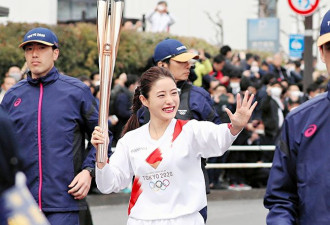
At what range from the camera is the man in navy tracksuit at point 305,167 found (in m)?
3.82

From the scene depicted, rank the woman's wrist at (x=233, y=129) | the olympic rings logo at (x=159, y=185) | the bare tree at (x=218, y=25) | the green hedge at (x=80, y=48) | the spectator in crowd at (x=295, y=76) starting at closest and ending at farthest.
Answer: the woman's wrist at (x=233, y=129) < the olympic rings logo at (x=159, y=185) < the green hedge at (x=80, y=48) < the spectator in crowd at (x=295, y=76) < the bare tree at (x=218, y=25)

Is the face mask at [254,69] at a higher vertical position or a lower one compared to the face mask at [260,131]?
higher

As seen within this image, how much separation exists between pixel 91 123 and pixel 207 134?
3.65ft

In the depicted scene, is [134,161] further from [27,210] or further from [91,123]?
[27,210]

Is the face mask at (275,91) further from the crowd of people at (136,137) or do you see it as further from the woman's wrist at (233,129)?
the woman's wrist at (233,129)

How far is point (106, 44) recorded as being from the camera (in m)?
5.41

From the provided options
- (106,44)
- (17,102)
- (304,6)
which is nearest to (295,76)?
(304,6)

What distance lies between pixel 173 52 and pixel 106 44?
149cm

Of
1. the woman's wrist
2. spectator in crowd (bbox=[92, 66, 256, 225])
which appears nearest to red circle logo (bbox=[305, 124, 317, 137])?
the woman's wrist

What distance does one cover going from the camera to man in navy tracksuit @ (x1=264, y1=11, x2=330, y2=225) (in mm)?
3824

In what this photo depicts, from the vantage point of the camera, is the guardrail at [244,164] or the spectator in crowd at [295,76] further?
the spectator in crowd at [295,76]

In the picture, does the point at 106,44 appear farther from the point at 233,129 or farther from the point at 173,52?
the point at 173,52

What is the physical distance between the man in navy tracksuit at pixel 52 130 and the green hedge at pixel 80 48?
8873 millimetres

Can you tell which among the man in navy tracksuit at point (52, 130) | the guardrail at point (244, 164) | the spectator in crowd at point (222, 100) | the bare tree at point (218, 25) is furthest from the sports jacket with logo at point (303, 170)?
the bare tree at point (218, 25)
